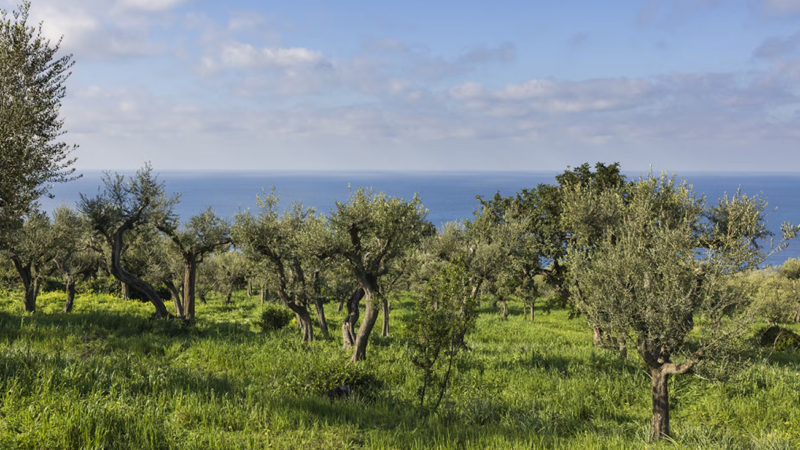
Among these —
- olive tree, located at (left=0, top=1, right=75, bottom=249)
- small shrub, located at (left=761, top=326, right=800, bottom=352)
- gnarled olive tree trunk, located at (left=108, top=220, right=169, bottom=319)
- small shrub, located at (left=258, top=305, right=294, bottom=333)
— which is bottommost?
small shrub, located at (left=761, top=326, right=800, bottom=352)

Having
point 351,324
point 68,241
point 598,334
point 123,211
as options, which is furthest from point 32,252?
point 598,334

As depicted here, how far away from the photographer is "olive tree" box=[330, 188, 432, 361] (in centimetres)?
1978

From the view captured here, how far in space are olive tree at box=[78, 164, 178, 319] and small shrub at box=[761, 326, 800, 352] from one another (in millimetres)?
43220

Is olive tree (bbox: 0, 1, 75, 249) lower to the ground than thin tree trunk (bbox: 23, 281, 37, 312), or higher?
higher

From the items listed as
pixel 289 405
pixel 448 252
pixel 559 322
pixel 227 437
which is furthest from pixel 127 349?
pixel 559 322

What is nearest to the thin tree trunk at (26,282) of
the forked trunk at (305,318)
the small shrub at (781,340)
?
the forked trunk at (305,318)

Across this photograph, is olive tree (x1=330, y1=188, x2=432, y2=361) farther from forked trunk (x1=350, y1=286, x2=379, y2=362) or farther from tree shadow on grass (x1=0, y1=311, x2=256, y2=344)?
tree shadow on grass (x1=0, y1=311, x2=256, y2=344)

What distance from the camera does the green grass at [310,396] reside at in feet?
29.4

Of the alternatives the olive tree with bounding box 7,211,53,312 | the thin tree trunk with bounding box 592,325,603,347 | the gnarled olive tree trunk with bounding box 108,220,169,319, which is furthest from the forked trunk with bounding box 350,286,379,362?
the olive tree with bounding box 7,211,53,312

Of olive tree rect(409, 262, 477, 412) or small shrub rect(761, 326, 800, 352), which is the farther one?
small shrub rect(761, 326, 800, 352)

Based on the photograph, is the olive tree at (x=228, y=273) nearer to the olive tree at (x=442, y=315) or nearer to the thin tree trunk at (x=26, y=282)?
the thin tree trunk at (x=26, y=282)

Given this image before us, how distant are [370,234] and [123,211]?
17049 mm

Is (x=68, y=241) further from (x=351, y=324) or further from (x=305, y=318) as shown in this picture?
(x=351, y=324)

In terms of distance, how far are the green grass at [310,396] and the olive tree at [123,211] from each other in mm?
2927
